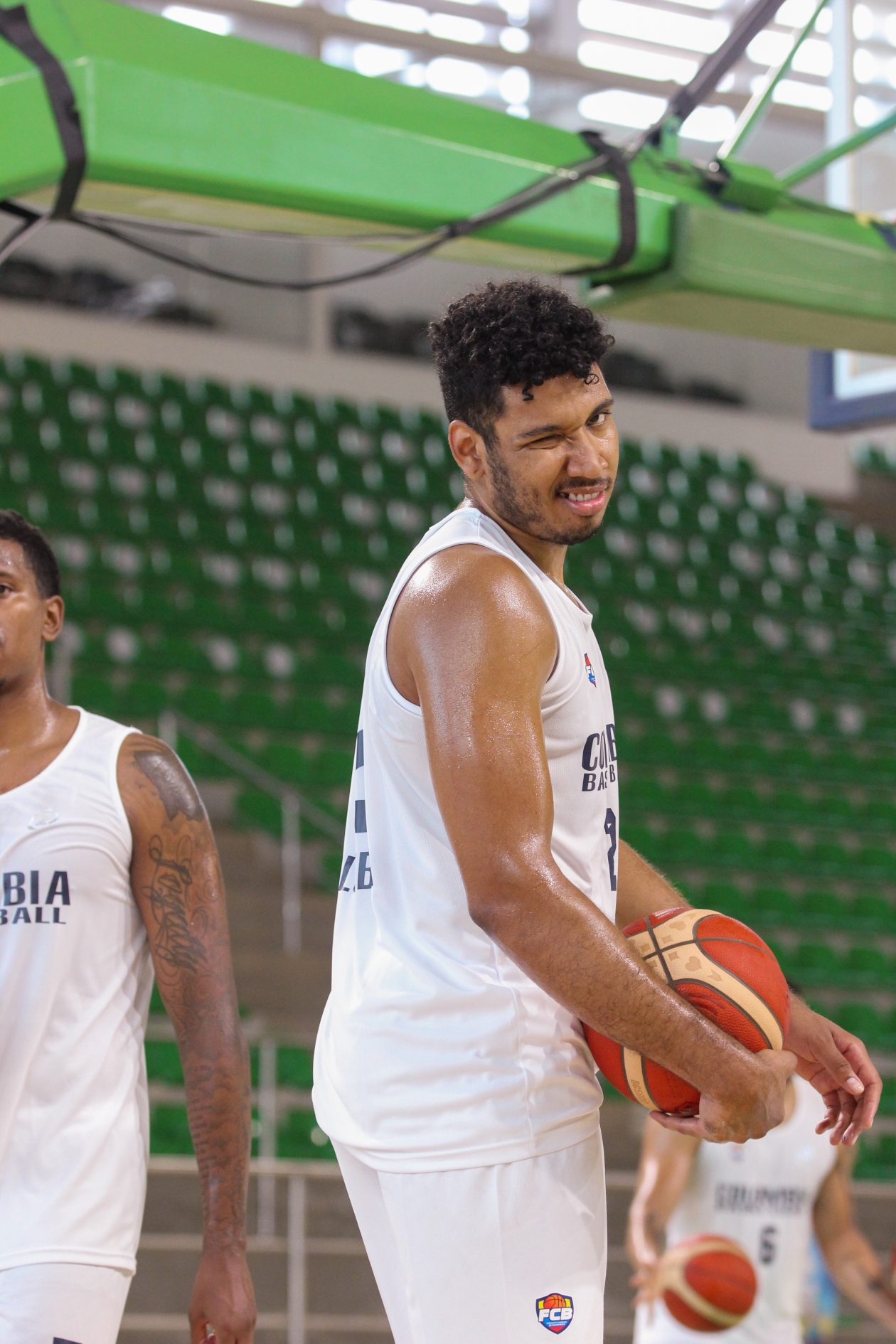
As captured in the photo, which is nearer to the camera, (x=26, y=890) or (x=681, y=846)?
(x=26, y=890)

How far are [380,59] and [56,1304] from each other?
13.4 meters

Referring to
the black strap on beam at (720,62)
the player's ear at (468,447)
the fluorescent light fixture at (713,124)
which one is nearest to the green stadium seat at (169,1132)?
the black strap on beam at (720,62)

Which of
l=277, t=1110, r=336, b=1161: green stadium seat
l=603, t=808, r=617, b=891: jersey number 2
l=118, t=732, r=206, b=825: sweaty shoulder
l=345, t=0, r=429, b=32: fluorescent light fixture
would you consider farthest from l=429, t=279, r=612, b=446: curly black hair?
A: l=345, t=0, r=429, b=32: fluorescent light fixture

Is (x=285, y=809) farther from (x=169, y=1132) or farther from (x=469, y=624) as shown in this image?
(x=469, y=624)

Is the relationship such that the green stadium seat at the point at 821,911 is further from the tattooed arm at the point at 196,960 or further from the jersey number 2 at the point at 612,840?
the jersey number 2 at the point at 612,840

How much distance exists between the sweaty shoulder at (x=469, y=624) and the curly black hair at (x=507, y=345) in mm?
209

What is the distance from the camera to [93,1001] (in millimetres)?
2586

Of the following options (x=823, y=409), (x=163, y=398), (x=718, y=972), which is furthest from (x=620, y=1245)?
(x=163, y=398)

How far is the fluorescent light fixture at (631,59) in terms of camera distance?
581 inches

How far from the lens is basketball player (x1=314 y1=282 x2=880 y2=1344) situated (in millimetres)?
1851

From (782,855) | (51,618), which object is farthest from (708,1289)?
(782,855)

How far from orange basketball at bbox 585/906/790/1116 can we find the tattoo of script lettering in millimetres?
832

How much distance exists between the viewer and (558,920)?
183 cm

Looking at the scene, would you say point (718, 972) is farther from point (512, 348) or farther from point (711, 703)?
point (711, 703)
